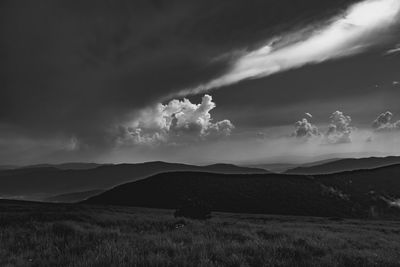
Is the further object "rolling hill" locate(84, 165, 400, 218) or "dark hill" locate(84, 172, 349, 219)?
"rolling hill" locate(84, 165, 400, 218)

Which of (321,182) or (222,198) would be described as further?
(321,182)

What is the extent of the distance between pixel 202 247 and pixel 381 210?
85695 mm

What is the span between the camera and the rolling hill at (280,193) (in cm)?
7909

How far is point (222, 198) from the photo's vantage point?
277ft

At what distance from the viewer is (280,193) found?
85.7 m

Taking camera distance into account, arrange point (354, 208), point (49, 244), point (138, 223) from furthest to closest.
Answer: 1. point (354, 208)
2. point (138, 223)
3. point (49, 244)

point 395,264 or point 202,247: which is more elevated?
point 202,247

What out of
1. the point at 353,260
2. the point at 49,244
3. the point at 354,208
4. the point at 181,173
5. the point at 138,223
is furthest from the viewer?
the point at 181,173

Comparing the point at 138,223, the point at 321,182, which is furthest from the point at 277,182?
the point at 138,223

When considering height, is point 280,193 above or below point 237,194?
below

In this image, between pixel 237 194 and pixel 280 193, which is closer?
pixel 280 193

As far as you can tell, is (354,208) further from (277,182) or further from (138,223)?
(138,223)

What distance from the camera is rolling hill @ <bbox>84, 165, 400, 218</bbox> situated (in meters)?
79.1

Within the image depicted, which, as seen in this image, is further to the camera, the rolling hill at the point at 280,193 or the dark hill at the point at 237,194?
the rolling hill at the point at 280,193
